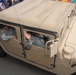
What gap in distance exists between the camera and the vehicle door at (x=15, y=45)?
2.29m

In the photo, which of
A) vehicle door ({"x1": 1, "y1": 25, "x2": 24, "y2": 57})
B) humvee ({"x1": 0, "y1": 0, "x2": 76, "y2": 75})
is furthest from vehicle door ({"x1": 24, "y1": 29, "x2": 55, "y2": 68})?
vehicle door ({"x1": 1, "y1": 25, "x2": 24, "y2": 57})

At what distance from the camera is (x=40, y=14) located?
2.26 meters

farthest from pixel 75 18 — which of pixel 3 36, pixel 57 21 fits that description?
pixel 3 36

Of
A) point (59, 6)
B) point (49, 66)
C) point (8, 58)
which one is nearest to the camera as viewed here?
point (49, 66)

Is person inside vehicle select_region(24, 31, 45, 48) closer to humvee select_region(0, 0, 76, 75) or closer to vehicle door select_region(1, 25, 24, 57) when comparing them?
humvee select_region(0, 0, 76, 75)

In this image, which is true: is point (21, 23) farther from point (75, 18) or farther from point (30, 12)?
point (75, 18)

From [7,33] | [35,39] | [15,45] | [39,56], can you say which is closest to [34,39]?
[35,39]

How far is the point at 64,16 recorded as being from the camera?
2.17 m

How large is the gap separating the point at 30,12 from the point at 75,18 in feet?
3.19

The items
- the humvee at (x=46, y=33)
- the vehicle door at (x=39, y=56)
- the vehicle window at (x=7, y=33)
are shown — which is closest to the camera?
the humvee at (x=46, y=33)

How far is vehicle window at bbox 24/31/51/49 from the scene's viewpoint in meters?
2.20

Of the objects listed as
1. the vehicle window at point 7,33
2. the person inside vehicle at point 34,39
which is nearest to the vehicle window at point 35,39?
the person inside vehicle at point 34,39

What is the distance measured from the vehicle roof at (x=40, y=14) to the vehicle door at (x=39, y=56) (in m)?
0.34

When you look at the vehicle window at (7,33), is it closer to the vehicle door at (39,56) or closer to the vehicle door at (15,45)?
the vehicle door at (15,45)
